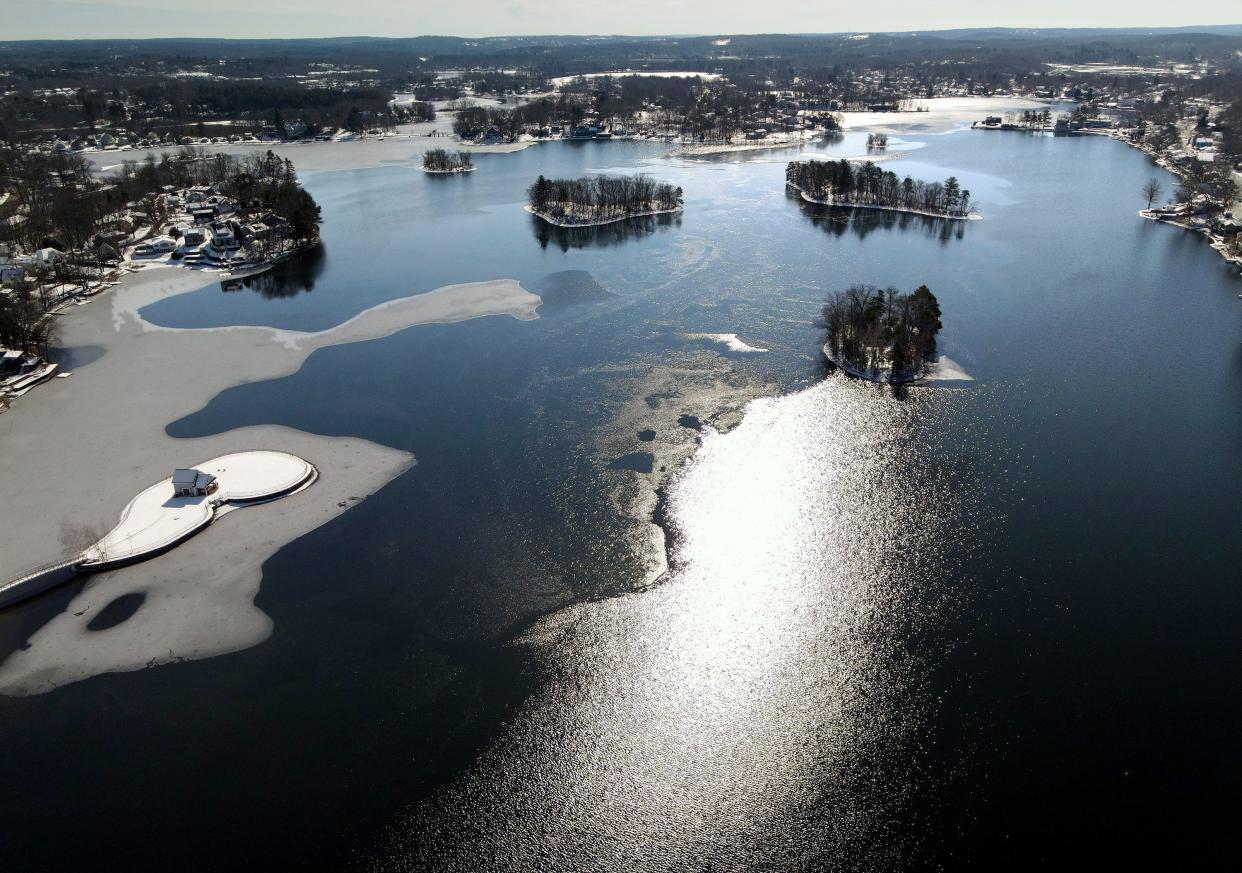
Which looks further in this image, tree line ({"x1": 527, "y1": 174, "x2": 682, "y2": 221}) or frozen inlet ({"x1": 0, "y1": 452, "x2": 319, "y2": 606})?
tree line ({"x1": 527, "y1": 174, "x2": 682, "y2": 221})

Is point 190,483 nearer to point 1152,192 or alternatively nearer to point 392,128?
point 1152,192

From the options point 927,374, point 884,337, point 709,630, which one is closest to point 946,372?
point 927,374

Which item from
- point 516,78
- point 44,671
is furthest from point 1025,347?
point 516,78

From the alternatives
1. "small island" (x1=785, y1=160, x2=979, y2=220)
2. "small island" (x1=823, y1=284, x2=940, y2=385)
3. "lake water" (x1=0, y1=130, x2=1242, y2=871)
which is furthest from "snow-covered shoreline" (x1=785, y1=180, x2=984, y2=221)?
"small island" (x1=823, y1=284, x2=940, y2=385)

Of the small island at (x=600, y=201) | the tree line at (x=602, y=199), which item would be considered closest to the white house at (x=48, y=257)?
the small island at (x=600, y=201)

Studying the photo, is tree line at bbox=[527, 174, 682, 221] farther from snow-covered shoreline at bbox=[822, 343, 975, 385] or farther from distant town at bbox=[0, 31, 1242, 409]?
snow-covered shoreline at bbox=[822, 343, 975, 385]

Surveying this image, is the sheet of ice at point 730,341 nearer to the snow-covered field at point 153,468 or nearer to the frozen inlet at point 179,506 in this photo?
the snow-covered field at point 153,468
